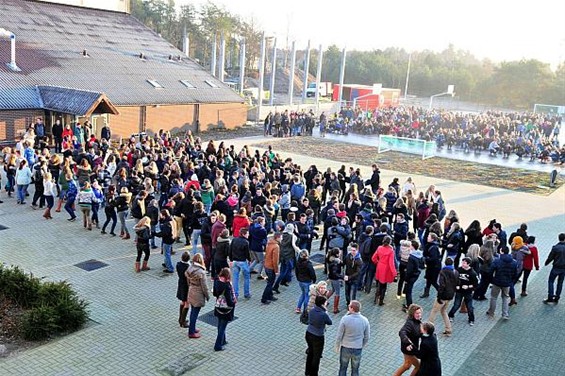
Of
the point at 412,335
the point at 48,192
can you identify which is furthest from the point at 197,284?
the point at 48,192

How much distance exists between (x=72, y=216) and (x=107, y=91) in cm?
1460

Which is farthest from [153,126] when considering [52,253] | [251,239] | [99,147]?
[251,239]

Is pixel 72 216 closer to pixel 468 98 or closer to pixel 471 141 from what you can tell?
pixel 471 141

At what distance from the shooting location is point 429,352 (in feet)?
24.7

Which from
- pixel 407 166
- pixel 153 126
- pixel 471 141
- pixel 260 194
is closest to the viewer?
pixel 260 194

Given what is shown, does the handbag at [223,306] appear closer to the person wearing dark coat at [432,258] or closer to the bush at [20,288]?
the bush at [20,288]

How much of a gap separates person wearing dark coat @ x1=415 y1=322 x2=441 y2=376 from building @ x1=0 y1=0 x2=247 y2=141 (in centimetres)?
2001

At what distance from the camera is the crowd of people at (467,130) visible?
105 ft

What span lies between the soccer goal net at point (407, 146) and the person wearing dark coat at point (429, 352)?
78.1ft

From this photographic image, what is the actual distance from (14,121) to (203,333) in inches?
734

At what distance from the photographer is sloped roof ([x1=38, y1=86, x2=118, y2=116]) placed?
2422 cm

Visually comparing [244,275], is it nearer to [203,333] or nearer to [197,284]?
[203,333]

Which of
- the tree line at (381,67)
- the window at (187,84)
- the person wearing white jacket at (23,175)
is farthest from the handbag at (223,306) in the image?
the tree line at (381,67)

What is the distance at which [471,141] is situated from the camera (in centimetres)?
3341
